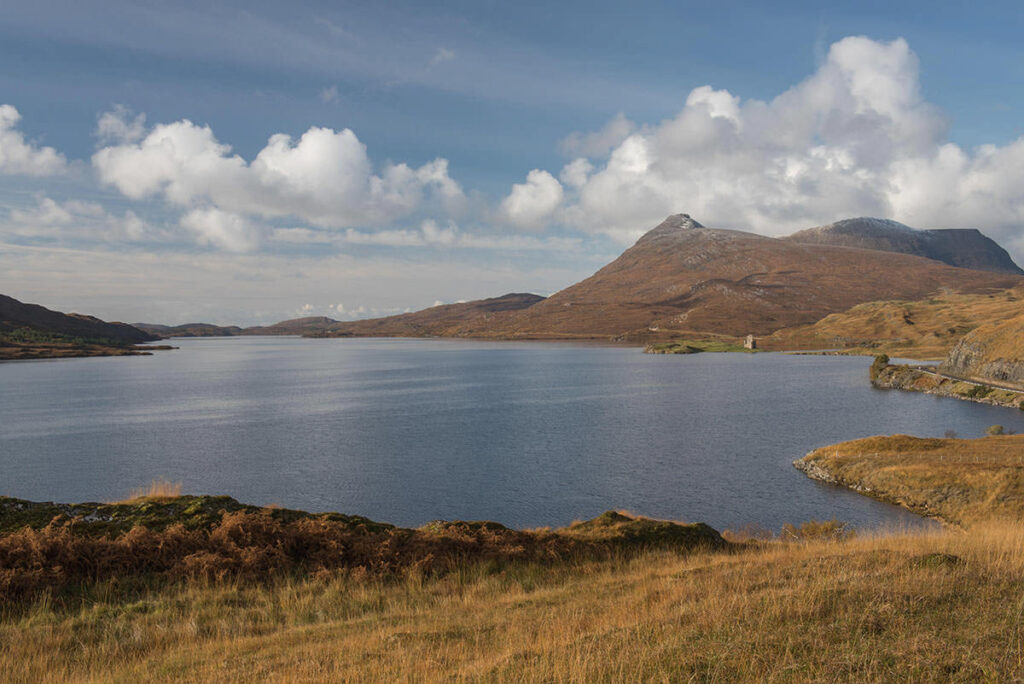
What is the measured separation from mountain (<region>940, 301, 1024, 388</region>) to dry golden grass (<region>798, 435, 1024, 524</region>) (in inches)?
2694

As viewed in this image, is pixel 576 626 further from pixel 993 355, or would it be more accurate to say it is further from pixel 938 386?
pixel 993 355

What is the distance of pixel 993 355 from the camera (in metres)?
120

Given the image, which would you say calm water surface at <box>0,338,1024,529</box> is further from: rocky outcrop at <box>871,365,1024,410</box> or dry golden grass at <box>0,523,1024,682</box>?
dry golden grass at <box>0,523,1024,682</box>

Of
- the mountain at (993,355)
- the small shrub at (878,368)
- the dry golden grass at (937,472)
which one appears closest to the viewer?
the dry golden grass at (937,472)

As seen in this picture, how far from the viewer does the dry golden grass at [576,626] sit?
7680 millimetres

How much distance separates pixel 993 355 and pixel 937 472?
321 feet

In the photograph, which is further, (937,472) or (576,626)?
(937,472)

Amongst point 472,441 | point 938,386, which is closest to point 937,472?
point 472,441

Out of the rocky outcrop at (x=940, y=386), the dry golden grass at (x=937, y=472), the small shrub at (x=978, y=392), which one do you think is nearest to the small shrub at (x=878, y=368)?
the rocky outcrop at (x=940, y=386)

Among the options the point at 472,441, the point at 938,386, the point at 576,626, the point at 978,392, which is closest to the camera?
the point at 576,626

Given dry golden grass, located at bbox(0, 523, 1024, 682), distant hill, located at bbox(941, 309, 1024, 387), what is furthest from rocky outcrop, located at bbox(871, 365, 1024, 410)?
dry golden grass, located at bbox(0, 523, 1024, 682)

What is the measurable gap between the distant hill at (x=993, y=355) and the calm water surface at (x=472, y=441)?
743 inches

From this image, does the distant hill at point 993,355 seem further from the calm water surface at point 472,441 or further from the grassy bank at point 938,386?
the calm water surface at point 472,441

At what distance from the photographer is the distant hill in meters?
113
